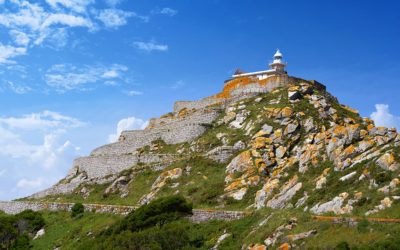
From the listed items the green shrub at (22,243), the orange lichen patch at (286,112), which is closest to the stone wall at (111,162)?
the orange lichen patch at (286,112)

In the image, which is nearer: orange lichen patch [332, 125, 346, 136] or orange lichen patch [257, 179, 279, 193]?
orange lichen patch [257, 179, 279, 193]

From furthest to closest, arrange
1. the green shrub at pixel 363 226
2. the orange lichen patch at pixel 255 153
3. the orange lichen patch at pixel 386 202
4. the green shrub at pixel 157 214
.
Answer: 1. the orange lichen patch at pixel 255 153
2. the green shrub at pixel 157 214
3. the orange lichen patch at pixel 386 202
4. the green shrub at pixel 363 226

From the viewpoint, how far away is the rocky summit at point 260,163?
21.5 m

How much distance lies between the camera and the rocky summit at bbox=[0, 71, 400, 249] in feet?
70.4

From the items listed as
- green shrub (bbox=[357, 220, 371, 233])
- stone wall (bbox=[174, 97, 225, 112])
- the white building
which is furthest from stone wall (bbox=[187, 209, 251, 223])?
the white building

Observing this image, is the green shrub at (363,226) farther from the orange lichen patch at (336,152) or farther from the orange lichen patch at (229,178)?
the orange lichen patch at (229,178)

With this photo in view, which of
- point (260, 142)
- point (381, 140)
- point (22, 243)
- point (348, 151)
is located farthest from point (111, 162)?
point (381, 140)

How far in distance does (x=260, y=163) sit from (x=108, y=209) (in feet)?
50.5

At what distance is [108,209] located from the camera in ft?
118

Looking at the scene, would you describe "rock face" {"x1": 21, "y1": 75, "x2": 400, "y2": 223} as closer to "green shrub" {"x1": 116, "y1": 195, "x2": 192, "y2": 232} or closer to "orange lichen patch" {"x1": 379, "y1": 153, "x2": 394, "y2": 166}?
"orange lichen patch" {"x1": 379, "y1": 153, "x2": 394, "y2": 166}

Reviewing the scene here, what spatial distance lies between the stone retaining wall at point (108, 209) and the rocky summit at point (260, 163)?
1.51 meters

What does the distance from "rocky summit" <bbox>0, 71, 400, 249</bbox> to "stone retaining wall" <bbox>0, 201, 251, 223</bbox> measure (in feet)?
4.96

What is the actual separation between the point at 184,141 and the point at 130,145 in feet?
35.1

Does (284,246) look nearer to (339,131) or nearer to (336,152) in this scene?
(336,152)
